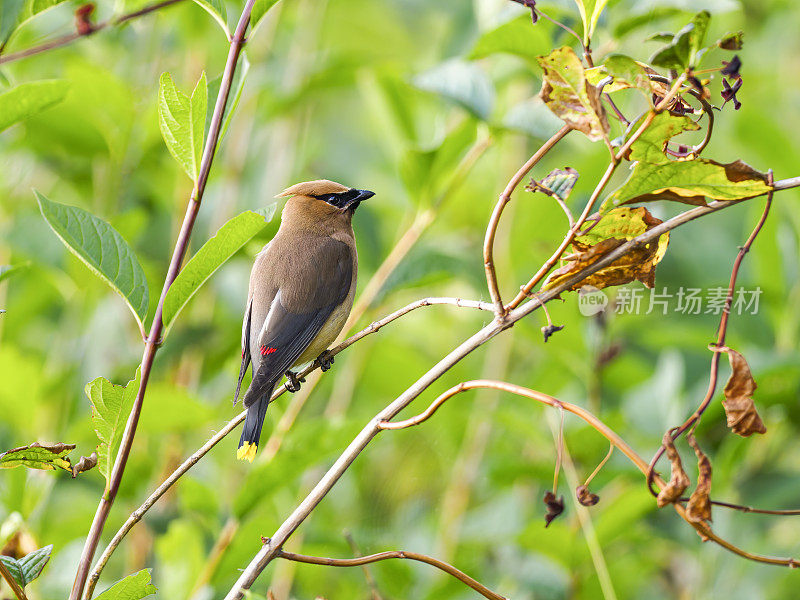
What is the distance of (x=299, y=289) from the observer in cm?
222

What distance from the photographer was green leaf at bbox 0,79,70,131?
1472mm

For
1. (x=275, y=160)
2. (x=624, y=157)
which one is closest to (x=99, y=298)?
(x=275, y=160)

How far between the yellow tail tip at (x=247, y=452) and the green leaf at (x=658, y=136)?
92cm

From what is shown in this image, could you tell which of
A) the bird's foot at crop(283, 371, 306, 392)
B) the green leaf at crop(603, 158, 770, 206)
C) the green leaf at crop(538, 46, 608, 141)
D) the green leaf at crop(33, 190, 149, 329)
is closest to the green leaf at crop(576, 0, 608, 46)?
the green leaf at crop(538, 46, 608, 141)

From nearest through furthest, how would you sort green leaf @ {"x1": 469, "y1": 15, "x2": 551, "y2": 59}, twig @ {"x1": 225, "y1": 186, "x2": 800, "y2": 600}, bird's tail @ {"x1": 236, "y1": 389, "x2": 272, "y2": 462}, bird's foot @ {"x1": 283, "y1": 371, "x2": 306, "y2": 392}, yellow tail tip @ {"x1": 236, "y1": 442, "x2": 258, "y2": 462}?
twig @ {"x1": 225, "y1": 186, "x2": 800, "y2": 600} → yellow tail tip @ {"x1": 236, "y1": 442, "x2": 258, "y2": 462} → bird's tail @ {"x1": 236, "y1": 389, "x2": 272, "y2": 462} → green leaf @ {"x1": 469, "y1": 15, "x2": 551, "y2": 59} → bird's foot @ {"x1": 283, "y1": 371, "x2": 306, "y2": 392}

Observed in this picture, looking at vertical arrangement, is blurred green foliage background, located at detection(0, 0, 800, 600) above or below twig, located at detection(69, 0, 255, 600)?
below

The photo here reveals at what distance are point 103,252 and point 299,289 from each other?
3.05 ft

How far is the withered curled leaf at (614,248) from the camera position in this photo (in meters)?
1.19

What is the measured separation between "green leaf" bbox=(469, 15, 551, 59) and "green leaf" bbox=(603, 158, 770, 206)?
923 millimetres

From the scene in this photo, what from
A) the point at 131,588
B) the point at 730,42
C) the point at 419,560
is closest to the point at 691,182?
the point at 730,42

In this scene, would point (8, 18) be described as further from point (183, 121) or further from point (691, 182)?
point (691, 182)

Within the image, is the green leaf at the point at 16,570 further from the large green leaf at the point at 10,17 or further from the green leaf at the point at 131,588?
the large green leaf at the point at 10,17

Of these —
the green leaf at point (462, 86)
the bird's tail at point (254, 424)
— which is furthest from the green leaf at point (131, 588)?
the green leaf at point (462, 86)

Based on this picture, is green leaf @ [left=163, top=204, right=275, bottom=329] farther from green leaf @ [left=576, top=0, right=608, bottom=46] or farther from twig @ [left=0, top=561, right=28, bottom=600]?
green leaf @ [left=576, top=0, right=608, bottom=46]
